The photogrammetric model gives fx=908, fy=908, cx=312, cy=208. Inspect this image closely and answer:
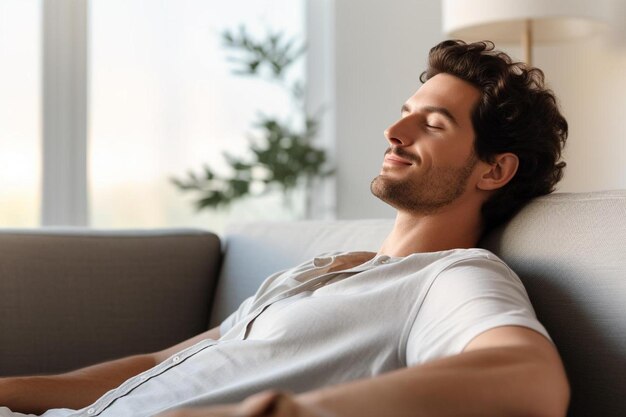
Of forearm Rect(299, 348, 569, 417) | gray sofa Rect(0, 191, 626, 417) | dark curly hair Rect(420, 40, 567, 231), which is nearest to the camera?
forearm Rect(299, 348, 569, 417)

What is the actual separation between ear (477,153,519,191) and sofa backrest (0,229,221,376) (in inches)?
33.8

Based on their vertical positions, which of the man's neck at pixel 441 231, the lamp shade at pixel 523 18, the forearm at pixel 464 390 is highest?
the lamp shade at pixel 523 18

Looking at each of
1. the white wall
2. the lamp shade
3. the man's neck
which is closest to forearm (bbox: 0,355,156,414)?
the man's neck

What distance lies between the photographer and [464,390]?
85 cm

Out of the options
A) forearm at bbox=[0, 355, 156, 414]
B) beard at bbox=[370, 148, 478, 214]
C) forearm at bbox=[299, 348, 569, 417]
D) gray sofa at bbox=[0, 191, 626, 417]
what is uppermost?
beard at bbox=[370, 148, 478, 214]

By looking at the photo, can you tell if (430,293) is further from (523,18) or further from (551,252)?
(523,18)

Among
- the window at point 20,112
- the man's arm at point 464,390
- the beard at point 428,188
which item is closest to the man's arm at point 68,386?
the beard at point 428,188

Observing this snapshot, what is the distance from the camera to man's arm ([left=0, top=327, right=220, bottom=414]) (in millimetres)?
1602

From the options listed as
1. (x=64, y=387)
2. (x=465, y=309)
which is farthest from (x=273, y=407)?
(x=64, y=387)

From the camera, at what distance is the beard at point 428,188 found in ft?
5.13

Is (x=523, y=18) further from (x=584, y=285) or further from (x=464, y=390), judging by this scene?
(x=464, y=390)

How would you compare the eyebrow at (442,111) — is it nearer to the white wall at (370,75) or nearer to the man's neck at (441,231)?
the man's neck at (441,231)

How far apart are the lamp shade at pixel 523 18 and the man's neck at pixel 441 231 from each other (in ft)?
4.61

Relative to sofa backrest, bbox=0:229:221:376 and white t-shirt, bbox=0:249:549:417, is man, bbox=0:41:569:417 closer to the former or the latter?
white t-shirt, bbox=0:249:549:417
